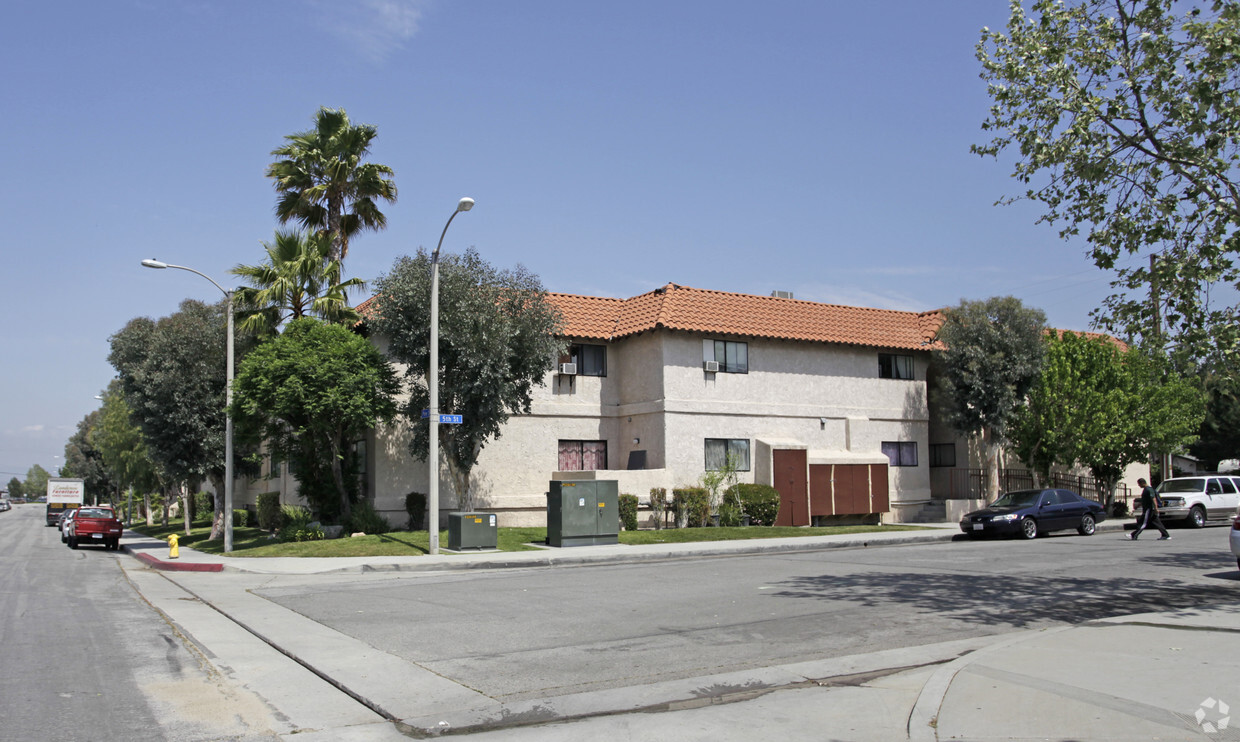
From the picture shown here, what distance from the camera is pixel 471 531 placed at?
22875 mm

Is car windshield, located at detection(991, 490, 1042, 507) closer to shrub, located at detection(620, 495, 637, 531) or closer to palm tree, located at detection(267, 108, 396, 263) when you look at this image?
shrub, located at detection(620, 495, 637, 531)

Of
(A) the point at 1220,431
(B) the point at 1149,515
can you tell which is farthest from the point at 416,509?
(A) the point at 1220,431

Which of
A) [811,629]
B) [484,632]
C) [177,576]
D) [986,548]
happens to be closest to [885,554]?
[986,548]

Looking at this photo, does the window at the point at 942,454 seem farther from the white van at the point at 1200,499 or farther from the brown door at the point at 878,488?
the white van at the point at 1200,499

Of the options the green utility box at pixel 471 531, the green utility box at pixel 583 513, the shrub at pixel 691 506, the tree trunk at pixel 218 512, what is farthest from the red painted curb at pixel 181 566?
the shrub at pixel 691 506

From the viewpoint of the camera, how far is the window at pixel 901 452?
1346 inches

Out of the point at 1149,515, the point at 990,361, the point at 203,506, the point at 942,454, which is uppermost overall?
the point at 990,361

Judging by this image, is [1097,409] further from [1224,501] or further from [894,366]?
[894,366]

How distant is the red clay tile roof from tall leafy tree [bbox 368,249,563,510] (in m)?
3.92

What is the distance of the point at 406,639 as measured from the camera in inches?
423

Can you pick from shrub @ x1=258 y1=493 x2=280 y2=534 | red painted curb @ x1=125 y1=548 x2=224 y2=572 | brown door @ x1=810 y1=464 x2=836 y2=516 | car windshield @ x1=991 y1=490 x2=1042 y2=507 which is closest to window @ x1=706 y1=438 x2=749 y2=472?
brown door @ x1=810 y1=464 x2=836 y2=516

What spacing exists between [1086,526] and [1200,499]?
6.21 m

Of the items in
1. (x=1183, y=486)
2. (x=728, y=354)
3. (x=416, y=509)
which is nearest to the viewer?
(x=416, y=509)

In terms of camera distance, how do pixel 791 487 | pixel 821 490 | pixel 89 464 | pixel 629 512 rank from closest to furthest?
pixel 629 512
pixel 791 487
pixel 821 490
pixel 89 464
